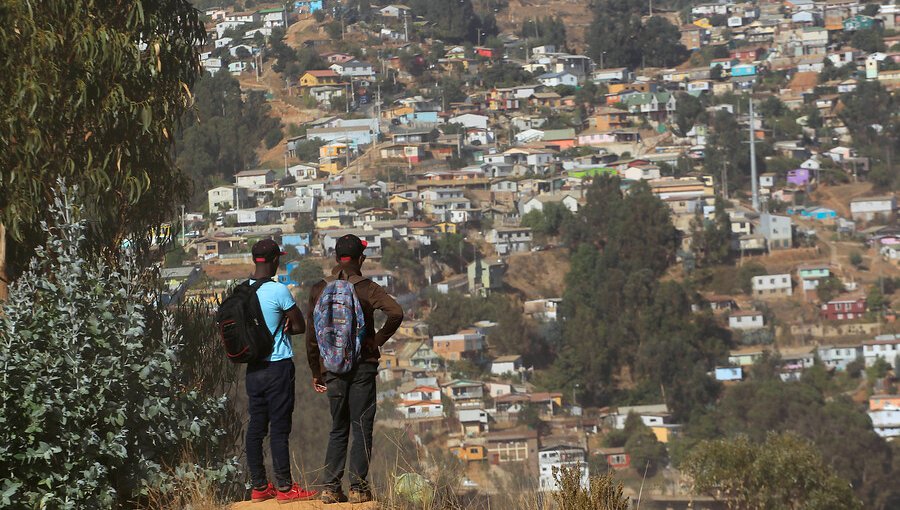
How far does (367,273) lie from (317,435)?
102ft

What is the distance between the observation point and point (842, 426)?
35.9 metres

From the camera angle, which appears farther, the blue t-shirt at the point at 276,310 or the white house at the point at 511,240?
the white house at the point at 511,240

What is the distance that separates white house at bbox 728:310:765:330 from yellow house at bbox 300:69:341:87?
31284 mm

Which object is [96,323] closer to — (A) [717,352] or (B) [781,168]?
(A) [717,352]

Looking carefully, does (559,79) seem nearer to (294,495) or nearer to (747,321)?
(747,321)

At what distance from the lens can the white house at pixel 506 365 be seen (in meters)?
43.5

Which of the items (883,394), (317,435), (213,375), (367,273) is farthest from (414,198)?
(213,375)

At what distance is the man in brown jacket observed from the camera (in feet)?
12.8

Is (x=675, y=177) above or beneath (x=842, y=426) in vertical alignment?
above

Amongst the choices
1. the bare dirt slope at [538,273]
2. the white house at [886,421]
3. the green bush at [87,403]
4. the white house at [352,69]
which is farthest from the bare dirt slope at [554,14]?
the green bush at [87,403]

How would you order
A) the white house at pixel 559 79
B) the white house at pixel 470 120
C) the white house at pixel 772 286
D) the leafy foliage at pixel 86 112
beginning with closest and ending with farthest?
the leafy foliage at pixel 86 112 → the white house at pixel 772 286 → the white house at pixel 470 120 → the white house at pixel 559 79

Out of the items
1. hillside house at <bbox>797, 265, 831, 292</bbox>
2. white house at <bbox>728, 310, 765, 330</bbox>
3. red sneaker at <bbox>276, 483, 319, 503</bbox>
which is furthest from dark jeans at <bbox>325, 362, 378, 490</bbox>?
hillside house at <bbox>797, 265, 831, 292</bbox>

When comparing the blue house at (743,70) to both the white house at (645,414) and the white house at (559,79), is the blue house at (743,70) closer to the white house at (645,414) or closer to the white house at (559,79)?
the white house at (559,79)

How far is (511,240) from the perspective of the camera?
5325 cm
